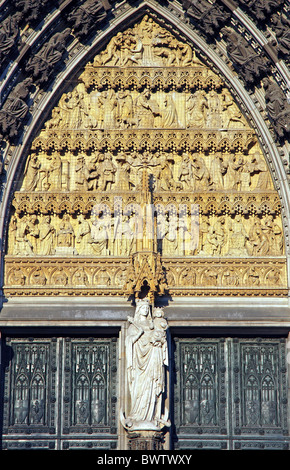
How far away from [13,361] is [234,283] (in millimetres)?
3953

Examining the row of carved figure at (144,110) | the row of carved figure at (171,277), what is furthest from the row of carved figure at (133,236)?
the row of carved figure at (144,110)

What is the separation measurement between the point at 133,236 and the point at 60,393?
2.92 m

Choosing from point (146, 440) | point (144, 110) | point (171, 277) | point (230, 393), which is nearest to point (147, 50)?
point (144, 110)

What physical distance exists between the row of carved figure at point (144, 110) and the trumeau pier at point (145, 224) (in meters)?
0.03

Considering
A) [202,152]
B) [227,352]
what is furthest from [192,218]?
Answer: [227,352]

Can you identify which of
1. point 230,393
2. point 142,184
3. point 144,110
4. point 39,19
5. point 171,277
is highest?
point 39,19

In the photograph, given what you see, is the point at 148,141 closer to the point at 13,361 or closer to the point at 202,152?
the point at 202,152

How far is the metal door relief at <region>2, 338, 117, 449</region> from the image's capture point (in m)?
15.7

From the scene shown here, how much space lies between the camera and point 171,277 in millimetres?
16234

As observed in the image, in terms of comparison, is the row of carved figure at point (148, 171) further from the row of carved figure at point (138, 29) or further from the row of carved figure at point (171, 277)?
the row of carved figure at point (138, 29)

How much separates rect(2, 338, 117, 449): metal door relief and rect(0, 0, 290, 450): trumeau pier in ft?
0.08

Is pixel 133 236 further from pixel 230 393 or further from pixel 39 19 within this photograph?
pixel 39 19

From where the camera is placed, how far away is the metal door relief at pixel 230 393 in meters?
15.8

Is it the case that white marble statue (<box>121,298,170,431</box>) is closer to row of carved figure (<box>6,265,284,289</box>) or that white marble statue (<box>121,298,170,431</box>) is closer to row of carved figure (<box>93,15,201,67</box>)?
row of carved figure (<box>6,265,284,289</box>)
